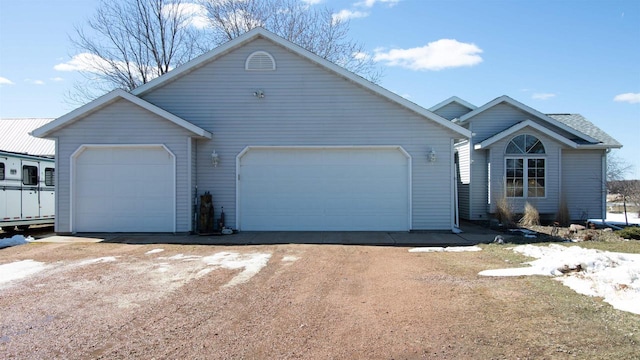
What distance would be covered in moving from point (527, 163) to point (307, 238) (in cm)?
928

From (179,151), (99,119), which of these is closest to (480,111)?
(179,151)

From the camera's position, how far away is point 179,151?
41.1 feet

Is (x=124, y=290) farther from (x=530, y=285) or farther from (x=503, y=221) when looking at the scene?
(x=503, y=221)

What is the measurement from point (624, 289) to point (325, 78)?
9.44 m

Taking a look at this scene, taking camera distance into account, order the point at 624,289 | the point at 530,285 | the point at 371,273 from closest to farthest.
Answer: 1. the point at 624,289
2. the point at 530,285
3. the point at 371,273

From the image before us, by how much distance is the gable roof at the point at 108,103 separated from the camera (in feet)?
40.3

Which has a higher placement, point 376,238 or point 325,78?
point 325,78

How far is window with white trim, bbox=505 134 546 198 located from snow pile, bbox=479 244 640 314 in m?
7.26

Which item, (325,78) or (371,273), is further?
(325,78)

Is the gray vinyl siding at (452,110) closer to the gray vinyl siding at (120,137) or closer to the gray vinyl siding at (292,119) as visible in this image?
the gray vinyl siding at (292,119)

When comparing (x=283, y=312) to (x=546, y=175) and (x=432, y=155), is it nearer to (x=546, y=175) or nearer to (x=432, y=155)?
(x=432, y=155)

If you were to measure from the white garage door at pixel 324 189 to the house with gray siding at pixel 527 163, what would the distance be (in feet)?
16.5

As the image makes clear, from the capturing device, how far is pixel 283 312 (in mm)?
5488


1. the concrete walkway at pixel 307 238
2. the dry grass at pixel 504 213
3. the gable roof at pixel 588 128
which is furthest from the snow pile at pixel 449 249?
the gable roof at pixel 588 128
